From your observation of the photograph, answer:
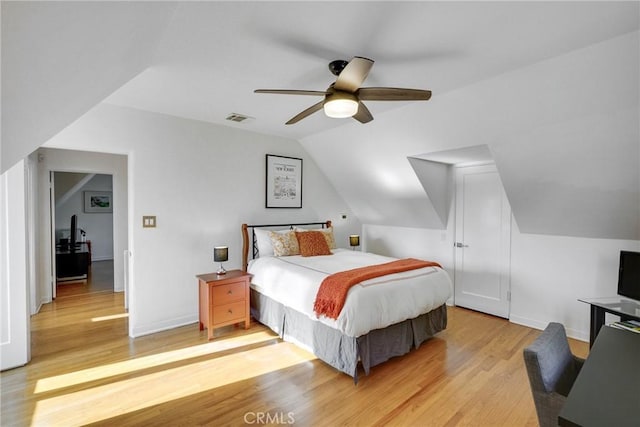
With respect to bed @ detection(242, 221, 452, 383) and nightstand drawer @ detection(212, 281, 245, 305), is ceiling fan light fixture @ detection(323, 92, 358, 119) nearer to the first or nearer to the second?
bed @ detection(242, 221, 452, 383)

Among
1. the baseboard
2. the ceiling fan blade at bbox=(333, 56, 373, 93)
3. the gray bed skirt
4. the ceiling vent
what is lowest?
the baseboard

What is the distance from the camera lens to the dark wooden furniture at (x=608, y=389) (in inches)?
34.2

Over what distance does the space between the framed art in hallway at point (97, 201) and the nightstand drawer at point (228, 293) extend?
6.67 meters

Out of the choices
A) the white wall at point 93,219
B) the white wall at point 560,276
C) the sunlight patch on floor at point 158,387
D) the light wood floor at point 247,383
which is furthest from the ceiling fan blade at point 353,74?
the white wall at point 93,219

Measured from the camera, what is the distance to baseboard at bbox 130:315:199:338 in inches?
133

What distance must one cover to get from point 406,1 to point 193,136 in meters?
3.01

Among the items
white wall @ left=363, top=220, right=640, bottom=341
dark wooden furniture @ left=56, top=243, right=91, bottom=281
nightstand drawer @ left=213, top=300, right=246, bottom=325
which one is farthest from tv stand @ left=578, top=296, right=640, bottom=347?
dark wooden furniture @ left=56, top=243, right=91, bottom=281

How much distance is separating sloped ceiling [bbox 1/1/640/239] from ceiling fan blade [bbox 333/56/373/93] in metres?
0.26

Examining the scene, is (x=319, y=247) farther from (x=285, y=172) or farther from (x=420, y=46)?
(x=420, y=46)

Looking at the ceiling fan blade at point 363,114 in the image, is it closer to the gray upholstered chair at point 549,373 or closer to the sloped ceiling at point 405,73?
the sloped ceiling at point 405,73

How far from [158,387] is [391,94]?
2.92m

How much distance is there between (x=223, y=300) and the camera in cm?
344

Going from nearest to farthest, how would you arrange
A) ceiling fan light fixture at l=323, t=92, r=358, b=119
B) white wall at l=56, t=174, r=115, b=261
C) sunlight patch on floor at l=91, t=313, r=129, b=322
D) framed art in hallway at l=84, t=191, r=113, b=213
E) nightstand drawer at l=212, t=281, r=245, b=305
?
ceiling fan light fixture at l=323, t=92, r=358, b=119 → nightstand drawer at l=212, t=281, r=245, b=305 → sunlight patch on floor at l=91, t=313, r=129, b=322 → white wall at l=56, t=174, r=115, b=261 → framed art in hallway at l=84, t=191, r=113, b=213

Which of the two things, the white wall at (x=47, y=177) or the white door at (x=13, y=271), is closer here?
the white door at (x=13, y=271)
